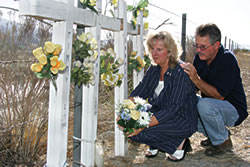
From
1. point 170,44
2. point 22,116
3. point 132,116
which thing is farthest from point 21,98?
point 170,44

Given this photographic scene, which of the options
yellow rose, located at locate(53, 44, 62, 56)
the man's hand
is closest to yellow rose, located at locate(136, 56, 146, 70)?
the man's hand

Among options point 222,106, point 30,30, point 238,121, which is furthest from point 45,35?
point 238,121

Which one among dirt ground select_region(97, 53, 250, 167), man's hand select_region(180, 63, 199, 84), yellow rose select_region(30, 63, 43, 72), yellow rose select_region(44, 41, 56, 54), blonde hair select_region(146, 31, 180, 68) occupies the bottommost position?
dirt ground select_region(97, 53, 250, 167)

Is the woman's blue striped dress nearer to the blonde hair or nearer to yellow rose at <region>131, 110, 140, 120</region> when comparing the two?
the blonde hair

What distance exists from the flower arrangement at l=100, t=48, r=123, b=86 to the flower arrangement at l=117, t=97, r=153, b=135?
0.22 m

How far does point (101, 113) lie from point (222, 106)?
1.49m

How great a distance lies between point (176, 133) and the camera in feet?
9.19

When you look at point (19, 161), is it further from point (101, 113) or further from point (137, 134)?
point (101, 113)

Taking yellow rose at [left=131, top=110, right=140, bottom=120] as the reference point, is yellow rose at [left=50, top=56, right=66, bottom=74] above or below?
above

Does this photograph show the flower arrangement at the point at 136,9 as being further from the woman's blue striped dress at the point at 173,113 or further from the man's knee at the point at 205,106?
the man's knee at the point at 205,106

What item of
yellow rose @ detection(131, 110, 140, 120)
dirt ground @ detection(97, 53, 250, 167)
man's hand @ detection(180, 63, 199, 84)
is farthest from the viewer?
dirt ground @ detection(97, 53, 250, 167)

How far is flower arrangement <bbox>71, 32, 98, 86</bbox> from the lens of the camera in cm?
214

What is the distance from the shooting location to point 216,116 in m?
2.98

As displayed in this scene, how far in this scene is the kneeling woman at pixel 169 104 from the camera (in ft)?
8.99
